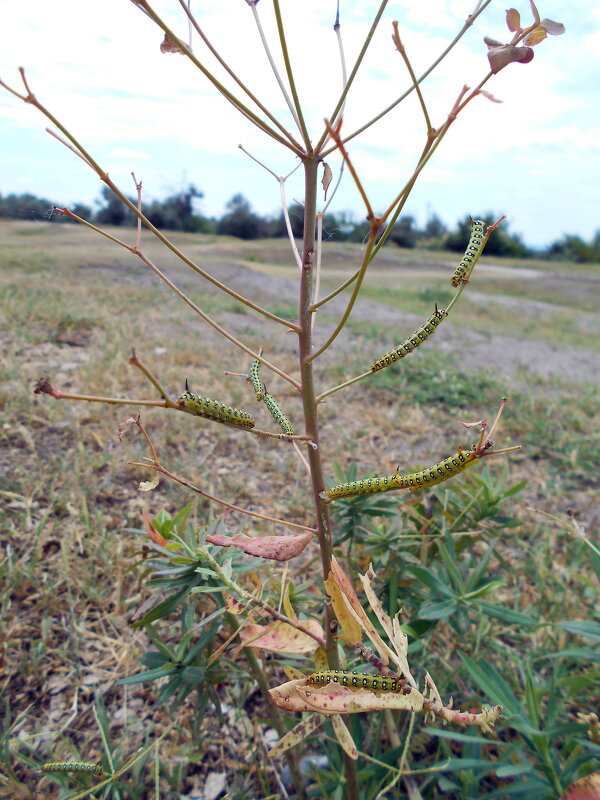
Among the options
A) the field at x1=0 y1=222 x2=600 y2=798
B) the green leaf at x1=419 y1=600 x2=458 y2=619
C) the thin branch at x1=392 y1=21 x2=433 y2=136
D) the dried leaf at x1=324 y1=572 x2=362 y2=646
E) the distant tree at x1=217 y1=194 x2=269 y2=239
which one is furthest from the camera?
the distant tree at x1=217 y1=194 x2=269 y2=239

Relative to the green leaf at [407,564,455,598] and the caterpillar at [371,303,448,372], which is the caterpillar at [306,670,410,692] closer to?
the caterpillar at [371,303,448,372]

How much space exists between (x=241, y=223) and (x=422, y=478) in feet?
53.8

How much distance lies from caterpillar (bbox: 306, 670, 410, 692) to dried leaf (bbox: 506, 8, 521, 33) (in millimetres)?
771

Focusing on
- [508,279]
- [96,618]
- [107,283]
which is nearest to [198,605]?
[96,618]

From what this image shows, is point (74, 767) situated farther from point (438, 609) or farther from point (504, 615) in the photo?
point (504, 615)

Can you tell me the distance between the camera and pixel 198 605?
1.53 m

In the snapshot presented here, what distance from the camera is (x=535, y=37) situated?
1.97 feet

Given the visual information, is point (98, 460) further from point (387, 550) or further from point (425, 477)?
point (425, 477)

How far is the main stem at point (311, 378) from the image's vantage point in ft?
2.26

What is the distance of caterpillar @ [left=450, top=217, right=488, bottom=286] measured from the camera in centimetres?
75

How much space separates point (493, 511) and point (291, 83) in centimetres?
111

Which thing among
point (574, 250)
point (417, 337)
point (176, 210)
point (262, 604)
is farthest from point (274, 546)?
point (574, 250)

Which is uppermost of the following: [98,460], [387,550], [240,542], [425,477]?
[425,477]

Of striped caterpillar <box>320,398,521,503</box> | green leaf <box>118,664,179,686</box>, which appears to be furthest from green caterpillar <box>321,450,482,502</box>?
green leaf <box>118,664,179,686</box>
